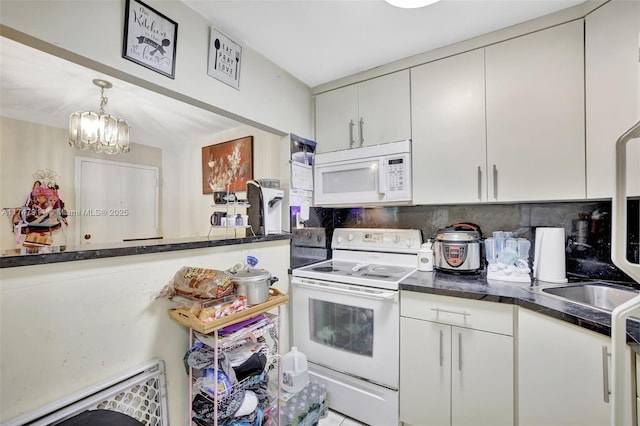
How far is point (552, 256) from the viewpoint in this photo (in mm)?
1433

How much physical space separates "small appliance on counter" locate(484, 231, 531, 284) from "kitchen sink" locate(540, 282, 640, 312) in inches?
4.9

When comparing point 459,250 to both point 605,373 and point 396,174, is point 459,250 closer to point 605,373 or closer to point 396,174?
point 396,174

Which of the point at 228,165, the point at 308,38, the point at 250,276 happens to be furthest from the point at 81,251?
the point at 228,165

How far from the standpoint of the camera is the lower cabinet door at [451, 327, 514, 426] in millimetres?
1208

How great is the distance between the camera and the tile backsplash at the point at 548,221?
4.65 feet

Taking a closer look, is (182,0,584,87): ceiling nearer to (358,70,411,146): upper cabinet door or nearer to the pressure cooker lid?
(358,70,411,146): upper cabinet door

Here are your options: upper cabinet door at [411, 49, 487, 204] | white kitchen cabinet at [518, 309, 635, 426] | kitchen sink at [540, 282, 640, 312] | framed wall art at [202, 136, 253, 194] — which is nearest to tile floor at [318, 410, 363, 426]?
white kitchen cabinet at [518, 309, 635, 426]

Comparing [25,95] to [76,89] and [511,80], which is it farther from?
[511,80]

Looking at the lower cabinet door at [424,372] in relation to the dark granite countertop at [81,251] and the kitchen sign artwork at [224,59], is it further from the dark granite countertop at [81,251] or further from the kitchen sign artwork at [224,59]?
the kitchen sign artwork at [224,59]

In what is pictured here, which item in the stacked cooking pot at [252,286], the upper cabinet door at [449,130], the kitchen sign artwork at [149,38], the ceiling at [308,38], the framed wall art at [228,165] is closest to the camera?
the kitchen sign artwork at [149,38]

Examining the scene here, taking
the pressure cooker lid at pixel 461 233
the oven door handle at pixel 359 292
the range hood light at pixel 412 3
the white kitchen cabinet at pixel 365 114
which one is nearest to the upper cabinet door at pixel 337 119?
the white kitchen cabinet at pixel 365 114

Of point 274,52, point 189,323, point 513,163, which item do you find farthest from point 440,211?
point 189,323

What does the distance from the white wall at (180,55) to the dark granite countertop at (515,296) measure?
141 centimetres

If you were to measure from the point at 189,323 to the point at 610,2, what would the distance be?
2.37m
